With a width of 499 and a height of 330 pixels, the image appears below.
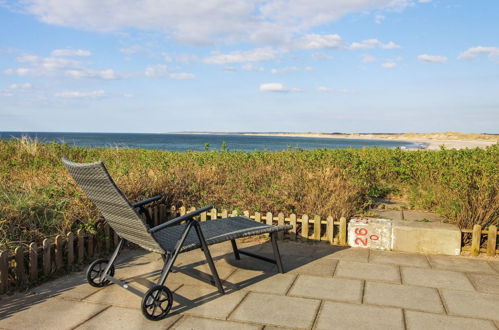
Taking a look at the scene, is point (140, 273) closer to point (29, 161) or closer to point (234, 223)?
point (234, 223)

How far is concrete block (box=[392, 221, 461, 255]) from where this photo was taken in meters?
5.26

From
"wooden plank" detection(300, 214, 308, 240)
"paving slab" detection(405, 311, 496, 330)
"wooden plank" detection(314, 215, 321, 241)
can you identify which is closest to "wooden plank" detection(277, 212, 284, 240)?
"wooden plank" detection(300, 214, 308, 240)

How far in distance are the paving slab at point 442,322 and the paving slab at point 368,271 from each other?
0.86 metres

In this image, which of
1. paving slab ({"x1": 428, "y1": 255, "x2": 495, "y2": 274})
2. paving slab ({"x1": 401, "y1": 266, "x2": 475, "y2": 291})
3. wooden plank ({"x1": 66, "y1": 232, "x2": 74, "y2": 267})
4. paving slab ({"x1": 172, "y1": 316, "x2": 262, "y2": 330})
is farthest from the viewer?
paving slab ({"x1": 428, "y1": 255, "x2": 495, "y2": 274})

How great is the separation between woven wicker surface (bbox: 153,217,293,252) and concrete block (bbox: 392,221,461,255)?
6.08ft

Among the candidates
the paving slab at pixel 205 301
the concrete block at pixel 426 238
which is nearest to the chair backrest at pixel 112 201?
the paving slab at pixel 205 301

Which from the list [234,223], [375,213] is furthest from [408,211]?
[234,223]

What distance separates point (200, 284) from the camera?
418 centimetres

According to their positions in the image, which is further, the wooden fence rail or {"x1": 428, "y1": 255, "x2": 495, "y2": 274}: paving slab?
{"x1": 428, "y1": 255, "x2": 495, "y2": 274}: paving slab

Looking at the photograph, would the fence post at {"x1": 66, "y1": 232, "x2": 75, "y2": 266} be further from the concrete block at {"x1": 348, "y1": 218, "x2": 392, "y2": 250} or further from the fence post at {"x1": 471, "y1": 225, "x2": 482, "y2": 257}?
the fence post at {"x1": 471, "y1": 225, "x2": 482, "y2": 257}

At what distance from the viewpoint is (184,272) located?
4.24 meters

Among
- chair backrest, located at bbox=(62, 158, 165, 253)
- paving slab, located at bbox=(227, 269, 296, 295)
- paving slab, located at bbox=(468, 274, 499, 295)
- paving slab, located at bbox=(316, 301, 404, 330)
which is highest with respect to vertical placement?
chair backrest, located at bbox=(62, 158, 165, 253)

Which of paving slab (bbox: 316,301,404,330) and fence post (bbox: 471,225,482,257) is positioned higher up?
fence post (bbox: 471,225,482,257)

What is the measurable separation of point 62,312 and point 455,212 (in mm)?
5127
